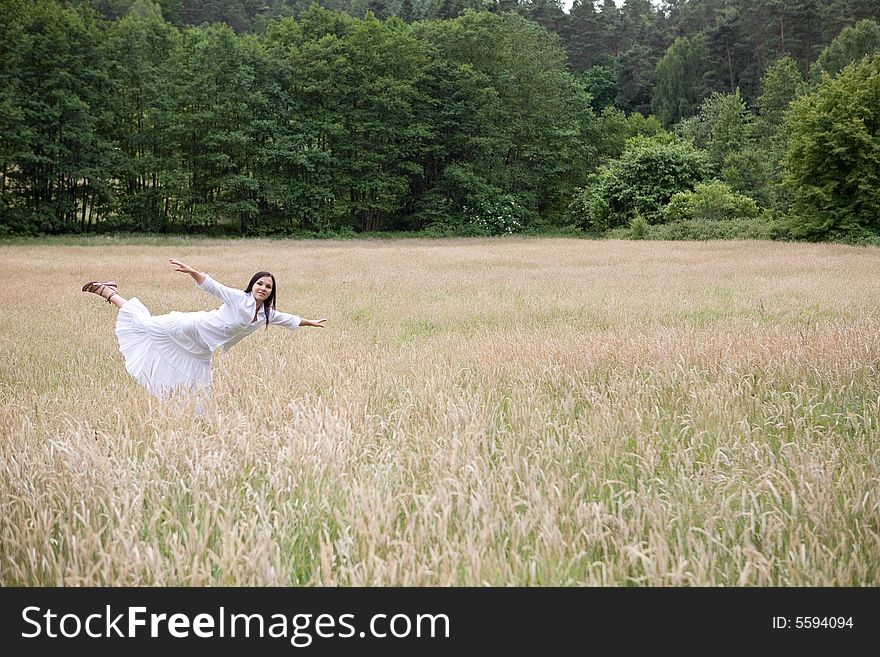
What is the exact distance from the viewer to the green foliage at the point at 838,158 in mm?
30188

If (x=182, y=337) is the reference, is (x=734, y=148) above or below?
above

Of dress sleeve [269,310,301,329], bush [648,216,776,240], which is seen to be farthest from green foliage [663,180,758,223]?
dress sleeve [269,310,301,329]

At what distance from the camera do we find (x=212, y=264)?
23016mm

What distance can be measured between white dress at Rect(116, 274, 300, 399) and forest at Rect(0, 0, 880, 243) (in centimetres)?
3171

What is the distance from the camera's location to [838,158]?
1226 inches

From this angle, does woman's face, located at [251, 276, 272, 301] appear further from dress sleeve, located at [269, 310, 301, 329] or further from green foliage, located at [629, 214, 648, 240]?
green foliage, located at [629, 214, 648, 240]

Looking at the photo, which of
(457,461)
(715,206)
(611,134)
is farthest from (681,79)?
(457,461)

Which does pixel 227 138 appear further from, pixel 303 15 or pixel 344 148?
pixel 303 15

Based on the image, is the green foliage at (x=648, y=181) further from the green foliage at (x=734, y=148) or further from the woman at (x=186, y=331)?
the woman at (x=186, y=331)

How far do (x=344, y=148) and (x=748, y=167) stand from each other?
2599cm

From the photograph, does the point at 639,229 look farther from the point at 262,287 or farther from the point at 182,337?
the point at 182,337

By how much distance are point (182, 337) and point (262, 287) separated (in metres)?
0.95

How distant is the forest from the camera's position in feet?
115

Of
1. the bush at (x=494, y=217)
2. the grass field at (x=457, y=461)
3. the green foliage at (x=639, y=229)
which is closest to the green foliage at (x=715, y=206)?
the green foliage at (x=639, y=229)
